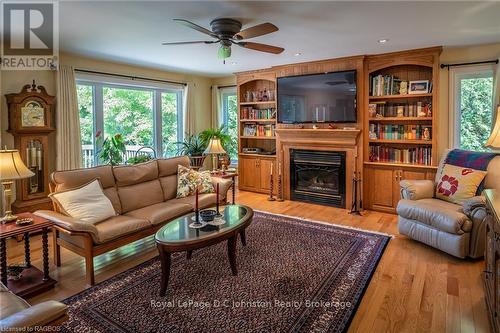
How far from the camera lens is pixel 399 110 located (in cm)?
496

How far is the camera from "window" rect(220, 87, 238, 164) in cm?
719

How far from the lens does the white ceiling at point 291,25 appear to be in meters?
2.83

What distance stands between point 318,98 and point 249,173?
214 centimetres

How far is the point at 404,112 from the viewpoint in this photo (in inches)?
195

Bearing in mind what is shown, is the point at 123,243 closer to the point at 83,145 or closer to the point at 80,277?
the point at 80,277

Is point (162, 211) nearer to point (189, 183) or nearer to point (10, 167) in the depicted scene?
point (189, 183)

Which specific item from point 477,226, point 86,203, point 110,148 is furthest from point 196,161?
point 477,226

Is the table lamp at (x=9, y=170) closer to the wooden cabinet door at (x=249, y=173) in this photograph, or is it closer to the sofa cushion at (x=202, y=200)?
the sofa cushion at (x=202, y=200)

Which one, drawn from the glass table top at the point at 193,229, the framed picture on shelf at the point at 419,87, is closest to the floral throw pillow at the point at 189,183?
the glass table top at the point at 193,229

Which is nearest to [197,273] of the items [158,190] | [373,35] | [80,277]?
[80,277]

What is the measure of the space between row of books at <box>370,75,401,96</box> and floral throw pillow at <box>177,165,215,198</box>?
2.97 meters

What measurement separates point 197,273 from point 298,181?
328 cm

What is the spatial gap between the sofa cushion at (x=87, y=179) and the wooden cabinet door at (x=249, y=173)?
3.28 metres

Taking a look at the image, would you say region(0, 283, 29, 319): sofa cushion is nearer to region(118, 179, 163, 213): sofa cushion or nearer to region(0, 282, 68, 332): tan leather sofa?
region(0, 282, 68, 332): tan leather sofa
